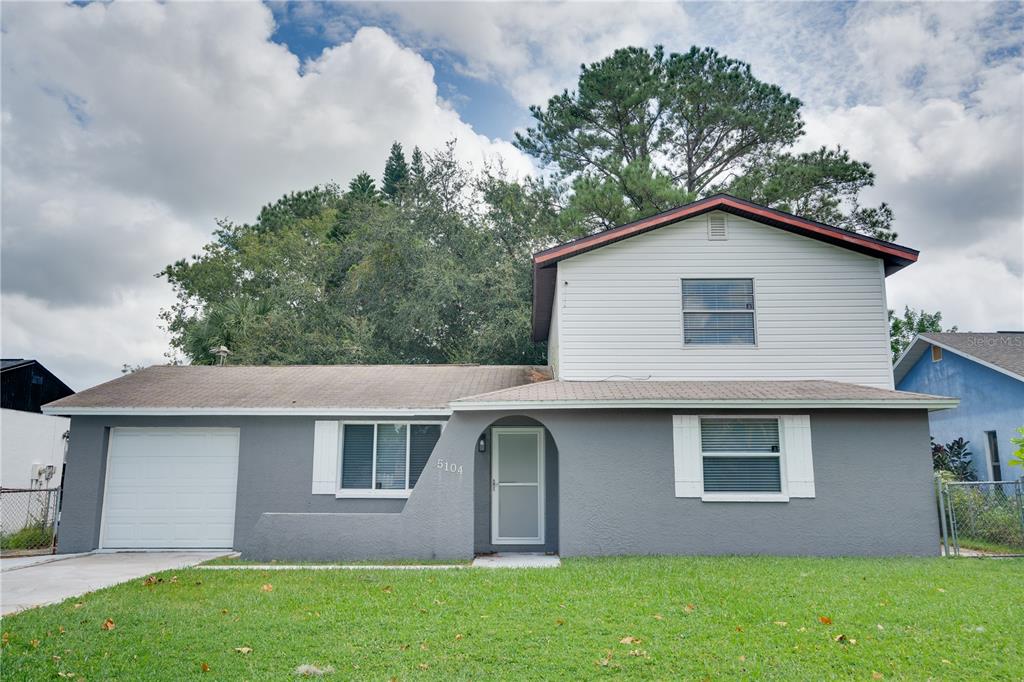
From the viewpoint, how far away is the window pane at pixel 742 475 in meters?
10.7

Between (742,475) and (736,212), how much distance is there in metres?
4.88

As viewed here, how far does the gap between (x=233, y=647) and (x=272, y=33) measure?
45.7 feet

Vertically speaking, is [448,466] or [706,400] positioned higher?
[706,400]

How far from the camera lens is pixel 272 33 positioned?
15.3 metres

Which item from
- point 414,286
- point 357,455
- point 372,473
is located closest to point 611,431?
point 372,473

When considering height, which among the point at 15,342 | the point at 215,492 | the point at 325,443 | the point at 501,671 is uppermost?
the point at 15,342

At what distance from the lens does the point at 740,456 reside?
10.8m

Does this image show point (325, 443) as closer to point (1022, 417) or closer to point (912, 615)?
point (912, 615)

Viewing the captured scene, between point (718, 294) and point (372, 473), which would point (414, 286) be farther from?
point (718, 294)

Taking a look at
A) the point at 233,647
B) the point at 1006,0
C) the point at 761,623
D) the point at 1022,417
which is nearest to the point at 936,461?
the point at 1022,417

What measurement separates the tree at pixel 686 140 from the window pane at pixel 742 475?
13.2 metres

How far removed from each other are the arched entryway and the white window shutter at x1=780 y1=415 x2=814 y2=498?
12.6ft

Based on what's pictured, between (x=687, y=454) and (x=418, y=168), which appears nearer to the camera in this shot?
(x=687, y=454)

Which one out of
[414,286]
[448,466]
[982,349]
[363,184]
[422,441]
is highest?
[363,184]
